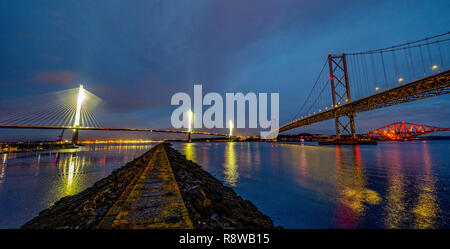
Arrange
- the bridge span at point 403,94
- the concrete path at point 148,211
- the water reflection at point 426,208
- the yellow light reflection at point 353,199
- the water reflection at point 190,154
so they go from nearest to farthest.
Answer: the concrete path at point 148,211 < the water reflection at point 426,208 < the yellow light reflection at point 353,199 < the bridge span at point 403,94 < the water reflection at point 190,154

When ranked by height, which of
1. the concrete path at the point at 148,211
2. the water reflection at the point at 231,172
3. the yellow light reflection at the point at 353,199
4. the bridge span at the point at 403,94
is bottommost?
the water reflection at the point at 231,172

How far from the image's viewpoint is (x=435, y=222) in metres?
4.82

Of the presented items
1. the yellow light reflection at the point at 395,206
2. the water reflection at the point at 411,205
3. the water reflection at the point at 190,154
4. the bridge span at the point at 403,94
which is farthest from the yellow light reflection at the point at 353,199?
the bridge span at the point at 403,94

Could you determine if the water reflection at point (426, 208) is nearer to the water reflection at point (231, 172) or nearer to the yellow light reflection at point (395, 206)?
the yellow light reflection at point (395, 206)

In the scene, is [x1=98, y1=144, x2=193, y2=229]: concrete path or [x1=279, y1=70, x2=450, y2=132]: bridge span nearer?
[x1=98, y1=144, x2=193, y2=229]: concrete path

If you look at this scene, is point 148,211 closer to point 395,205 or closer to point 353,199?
point 353,199

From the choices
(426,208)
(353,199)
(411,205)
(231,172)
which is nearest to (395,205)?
(411,205)

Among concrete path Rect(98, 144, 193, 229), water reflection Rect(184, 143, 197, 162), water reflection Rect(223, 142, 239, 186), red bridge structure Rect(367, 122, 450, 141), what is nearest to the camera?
concrete path Rect(98, 144, 193, 229)

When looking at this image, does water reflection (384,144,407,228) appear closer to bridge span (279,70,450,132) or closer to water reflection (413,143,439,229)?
water reflection (413,143,439,229)

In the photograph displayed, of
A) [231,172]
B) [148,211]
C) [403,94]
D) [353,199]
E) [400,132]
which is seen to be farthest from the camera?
[400,132]

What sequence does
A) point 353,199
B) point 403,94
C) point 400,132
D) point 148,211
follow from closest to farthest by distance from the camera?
point 148,211, point 353,199, point 403,94, point 400,132

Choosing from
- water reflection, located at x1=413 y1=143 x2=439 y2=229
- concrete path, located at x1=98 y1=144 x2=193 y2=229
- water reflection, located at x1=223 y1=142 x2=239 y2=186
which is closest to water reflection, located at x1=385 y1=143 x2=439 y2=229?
water reflection, located at x1=413 y1=143 x2=439 y2=229
